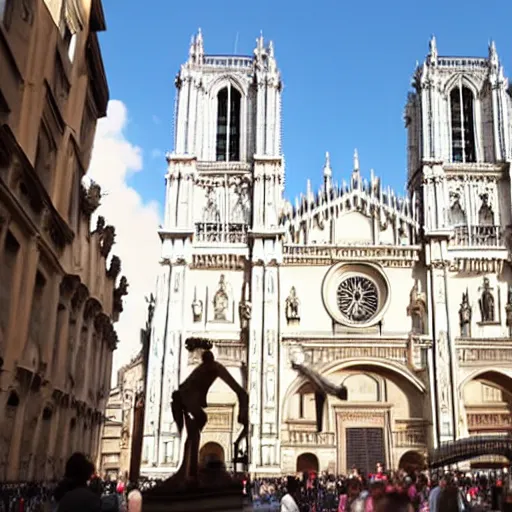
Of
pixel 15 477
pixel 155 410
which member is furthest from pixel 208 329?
pixel 15 477

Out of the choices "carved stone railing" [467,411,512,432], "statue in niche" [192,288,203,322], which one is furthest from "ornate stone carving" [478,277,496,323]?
"statue in niche" [192,288,203,322]

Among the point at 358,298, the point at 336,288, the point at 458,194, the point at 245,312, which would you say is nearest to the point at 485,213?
the point at 458,194

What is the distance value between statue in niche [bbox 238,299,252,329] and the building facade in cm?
9

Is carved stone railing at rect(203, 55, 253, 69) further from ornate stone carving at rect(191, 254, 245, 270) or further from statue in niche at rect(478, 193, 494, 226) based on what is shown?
statue in niche at rect(478, 193, 494, 226)

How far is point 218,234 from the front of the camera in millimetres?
35906

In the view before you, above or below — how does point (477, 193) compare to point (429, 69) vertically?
below

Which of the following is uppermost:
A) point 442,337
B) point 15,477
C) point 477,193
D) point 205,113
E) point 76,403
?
point 205,113

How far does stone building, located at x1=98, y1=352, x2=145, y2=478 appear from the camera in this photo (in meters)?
47.0

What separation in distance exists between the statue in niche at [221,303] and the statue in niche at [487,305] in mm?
11756

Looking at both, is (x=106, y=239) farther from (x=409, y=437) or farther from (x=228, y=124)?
(x=409, y=437)

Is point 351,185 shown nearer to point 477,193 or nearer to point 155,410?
point 477,193

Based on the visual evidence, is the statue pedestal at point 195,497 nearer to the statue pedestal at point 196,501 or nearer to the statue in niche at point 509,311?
the statue pedestal at point 196,501

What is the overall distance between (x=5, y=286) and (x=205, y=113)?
23.4m

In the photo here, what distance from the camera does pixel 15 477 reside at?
17.0 meters
